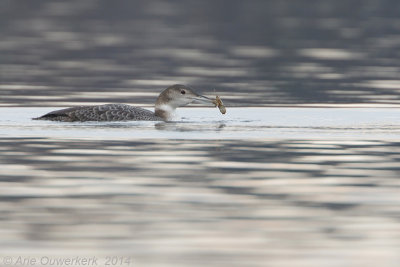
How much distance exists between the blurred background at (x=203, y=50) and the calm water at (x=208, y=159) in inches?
3.4

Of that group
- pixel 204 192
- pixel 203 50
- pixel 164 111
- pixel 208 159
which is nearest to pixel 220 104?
pixel 164 111

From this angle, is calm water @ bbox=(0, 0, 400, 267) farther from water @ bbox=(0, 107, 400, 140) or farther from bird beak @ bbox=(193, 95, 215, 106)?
bird beak @ bbox=(193, 95, 215, 106)

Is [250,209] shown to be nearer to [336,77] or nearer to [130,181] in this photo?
[130,181]

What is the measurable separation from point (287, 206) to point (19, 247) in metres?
2.62

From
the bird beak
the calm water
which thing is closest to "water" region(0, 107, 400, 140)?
the calm water

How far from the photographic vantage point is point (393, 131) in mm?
17719

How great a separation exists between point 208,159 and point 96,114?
424 cm

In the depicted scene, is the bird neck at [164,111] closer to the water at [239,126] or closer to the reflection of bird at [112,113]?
the reflection of bird at [112,113]

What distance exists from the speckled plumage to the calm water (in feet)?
0.60

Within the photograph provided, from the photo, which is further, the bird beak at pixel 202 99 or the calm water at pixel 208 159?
the bird beak at pixel 202 99

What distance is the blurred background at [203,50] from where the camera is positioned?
948 inches

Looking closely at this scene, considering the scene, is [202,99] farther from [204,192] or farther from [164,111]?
[204,192]

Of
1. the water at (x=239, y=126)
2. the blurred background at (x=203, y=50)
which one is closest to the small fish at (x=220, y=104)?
the water at (x=239, y=126)

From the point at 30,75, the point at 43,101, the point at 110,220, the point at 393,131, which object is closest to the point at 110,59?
the point at 30,75
